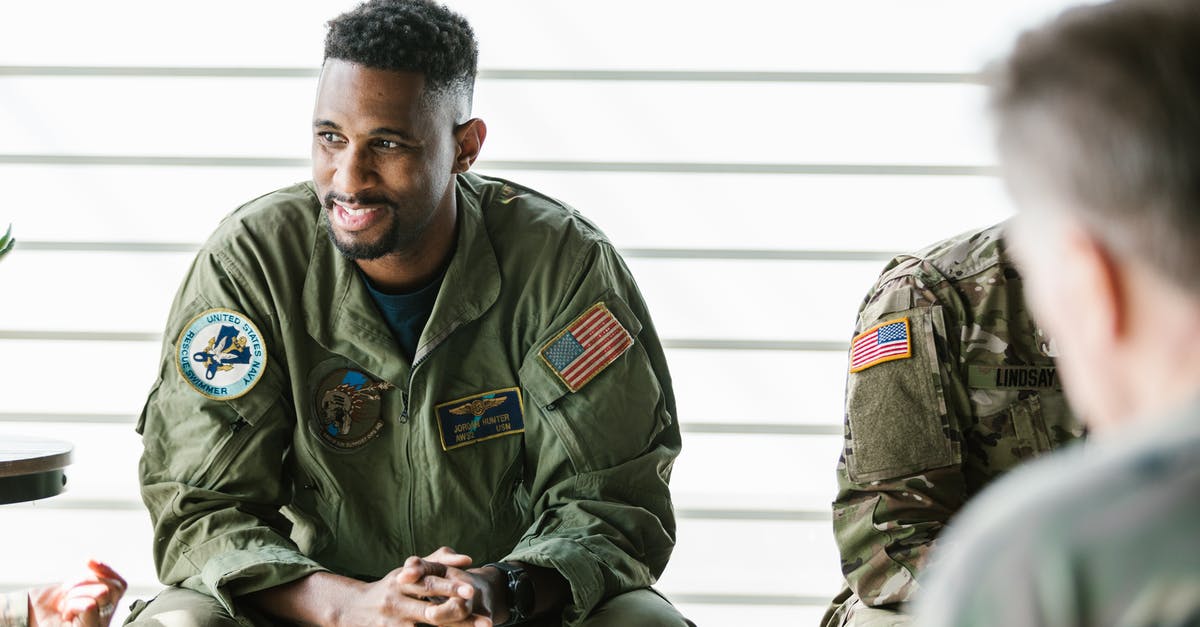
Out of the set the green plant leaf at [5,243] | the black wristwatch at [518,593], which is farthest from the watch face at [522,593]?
the green plant leaf at [5,243]

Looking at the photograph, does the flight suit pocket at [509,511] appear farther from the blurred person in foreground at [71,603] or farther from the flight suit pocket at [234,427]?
the blurred person in foreground at [71,603]

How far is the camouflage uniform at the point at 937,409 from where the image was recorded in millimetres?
2273

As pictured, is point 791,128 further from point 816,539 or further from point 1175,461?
point 1175,461

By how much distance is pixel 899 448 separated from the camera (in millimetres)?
2283

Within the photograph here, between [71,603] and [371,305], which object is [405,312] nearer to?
[371,305]

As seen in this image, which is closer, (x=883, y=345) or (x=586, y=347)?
→ (x=883, y=345)

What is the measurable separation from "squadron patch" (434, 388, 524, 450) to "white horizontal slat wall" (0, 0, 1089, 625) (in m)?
0.87

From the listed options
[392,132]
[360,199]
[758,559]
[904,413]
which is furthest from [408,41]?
[758,559]

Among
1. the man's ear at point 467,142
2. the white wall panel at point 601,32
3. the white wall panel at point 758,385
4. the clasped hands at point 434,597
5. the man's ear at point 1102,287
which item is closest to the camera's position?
the man's ear at point 1102,287

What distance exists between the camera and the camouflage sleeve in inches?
88.8

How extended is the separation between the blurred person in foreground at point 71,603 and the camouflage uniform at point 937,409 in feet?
4.54

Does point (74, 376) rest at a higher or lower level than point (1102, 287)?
lower

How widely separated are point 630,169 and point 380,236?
1002 millimetres

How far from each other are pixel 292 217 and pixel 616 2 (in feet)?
3.69
